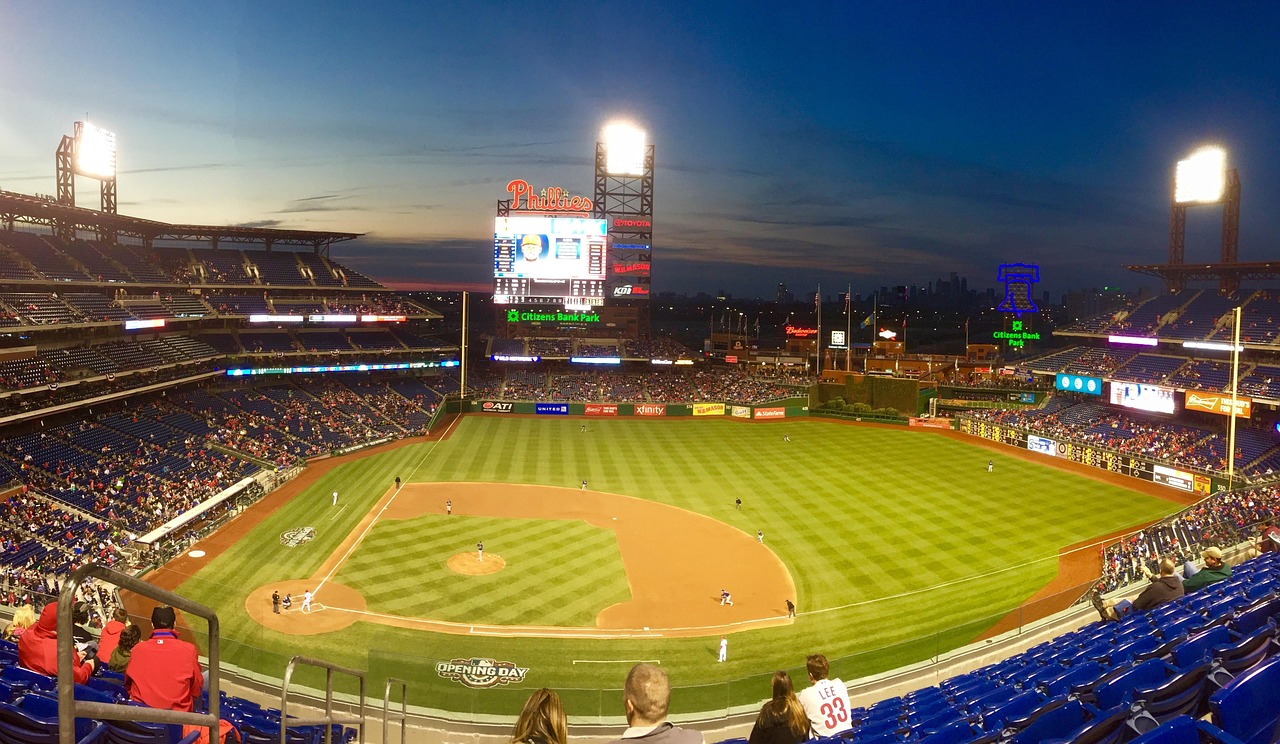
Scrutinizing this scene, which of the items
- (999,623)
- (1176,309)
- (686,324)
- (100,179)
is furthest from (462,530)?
(686,324)

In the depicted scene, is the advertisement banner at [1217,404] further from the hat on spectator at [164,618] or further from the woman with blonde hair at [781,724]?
the hat on spectator at [164,618]

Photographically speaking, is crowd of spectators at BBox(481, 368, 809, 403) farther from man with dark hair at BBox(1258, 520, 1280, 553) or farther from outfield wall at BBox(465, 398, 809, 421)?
man with dark hair at BBox(1258, 520, 1280, 553)

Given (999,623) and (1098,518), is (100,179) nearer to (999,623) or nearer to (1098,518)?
(999,623)

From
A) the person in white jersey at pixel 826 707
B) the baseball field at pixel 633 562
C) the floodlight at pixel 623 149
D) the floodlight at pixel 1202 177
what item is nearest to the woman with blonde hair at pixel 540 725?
the person in white jersey at pixel 826 707

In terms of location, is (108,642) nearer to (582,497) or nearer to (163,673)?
(163,673)

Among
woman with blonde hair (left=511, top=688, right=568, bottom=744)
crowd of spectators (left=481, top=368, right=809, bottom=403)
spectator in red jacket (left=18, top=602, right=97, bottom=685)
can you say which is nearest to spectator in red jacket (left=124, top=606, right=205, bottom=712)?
spectator in red jacket (left=18, top=602, right=97, bottom=685)
